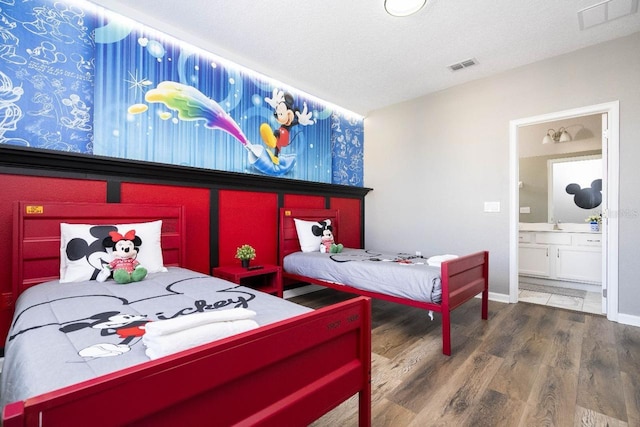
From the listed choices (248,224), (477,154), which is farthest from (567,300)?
(248,224)

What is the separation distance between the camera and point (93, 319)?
52.2 inches

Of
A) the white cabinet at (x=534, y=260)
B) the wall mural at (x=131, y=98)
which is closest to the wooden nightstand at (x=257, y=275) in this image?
the wall mural at (x=131, y=98)

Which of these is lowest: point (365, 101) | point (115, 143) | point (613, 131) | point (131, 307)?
point (131, 307)

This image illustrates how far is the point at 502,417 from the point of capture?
1534 millimetres

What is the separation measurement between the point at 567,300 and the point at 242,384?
424 cm

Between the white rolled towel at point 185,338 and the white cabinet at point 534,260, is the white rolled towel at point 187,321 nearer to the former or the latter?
the white rolled towel at point 185,338

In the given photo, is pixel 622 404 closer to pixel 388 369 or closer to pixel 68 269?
pixel 388 369

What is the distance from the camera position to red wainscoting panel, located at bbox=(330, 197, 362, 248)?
4.54 metres

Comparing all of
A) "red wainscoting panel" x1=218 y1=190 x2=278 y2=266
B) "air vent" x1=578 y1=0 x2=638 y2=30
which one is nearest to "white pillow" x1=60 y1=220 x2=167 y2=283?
"red wainscoting panel" x1=218 y1=190 x2=278 y2=266

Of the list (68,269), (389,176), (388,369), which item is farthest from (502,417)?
(389,176)

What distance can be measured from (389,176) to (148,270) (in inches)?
139

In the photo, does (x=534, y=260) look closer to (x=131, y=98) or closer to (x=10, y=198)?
(x=131, y=98)

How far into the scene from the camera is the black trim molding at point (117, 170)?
2.05 meters

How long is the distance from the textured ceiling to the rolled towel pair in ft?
8.19
